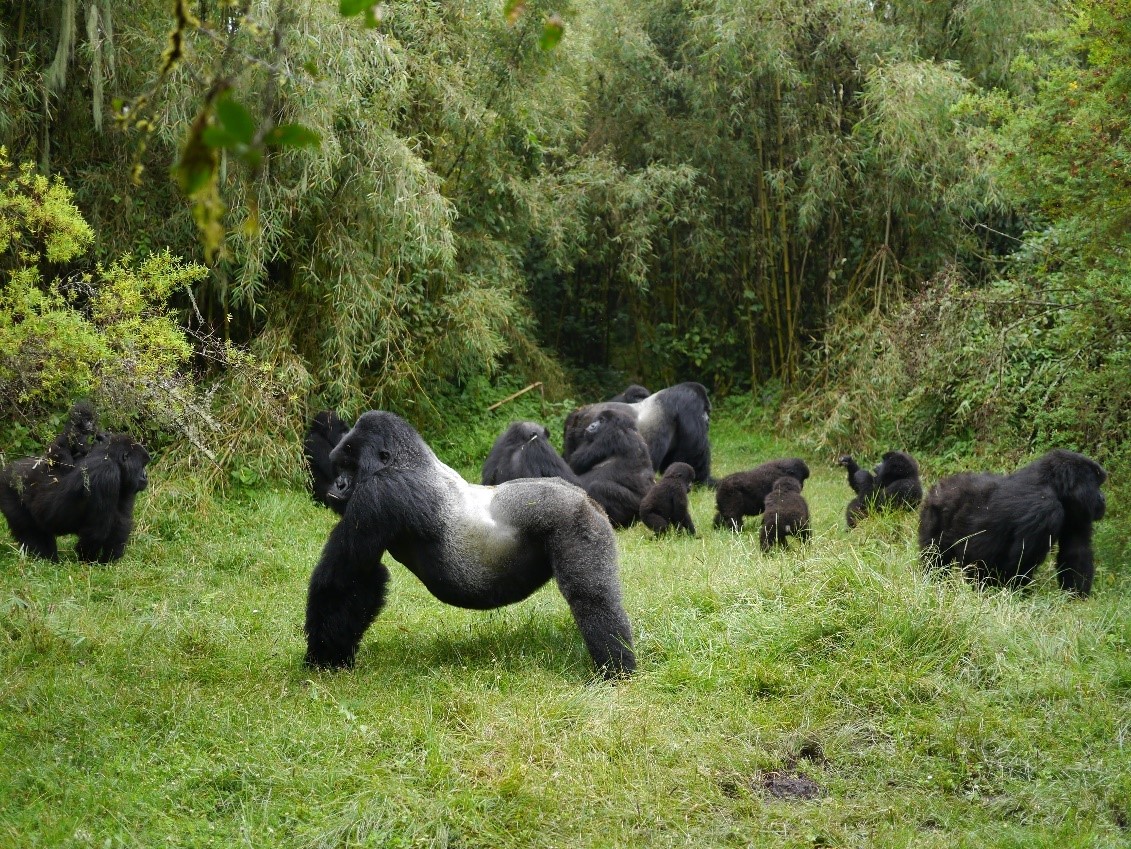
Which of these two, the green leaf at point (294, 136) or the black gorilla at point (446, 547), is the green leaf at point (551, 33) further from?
the black gorilla at point (446, 547)

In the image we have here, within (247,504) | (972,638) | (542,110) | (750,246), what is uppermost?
(542,110)

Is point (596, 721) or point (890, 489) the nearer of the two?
point (596, 721)

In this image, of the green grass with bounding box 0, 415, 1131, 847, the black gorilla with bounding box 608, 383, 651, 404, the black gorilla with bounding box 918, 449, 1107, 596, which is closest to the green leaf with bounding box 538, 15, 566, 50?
the green grass with bounding box 0, 415, 1131, 847

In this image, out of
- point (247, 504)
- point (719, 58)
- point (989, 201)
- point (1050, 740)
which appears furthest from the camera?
point (719, 58)

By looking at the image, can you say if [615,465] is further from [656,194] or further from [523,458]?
[656,194]

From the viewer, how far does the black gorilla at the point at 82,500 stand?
561 centimetres

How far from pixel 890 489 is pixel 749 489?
3.09ft

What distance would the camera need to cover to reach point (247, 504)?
7.11m

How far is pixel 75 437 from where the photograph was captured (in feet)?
18.7

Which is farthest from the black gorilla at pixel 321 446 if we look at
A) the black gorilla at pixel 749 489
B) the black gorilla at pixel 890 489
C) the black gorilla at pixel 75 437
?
the black gorilla at pixel 890 489

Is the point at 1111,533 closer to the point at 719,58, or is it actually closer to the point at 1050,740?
the point at 1050,740

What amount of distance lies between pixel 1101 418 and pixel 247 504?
5581 mm

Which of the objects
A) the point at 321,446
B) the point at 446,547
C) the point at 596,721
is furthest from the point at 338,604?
the point at 321,446

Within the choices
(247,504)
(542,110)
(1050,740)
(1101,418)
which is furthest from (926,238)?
(1050,740)
